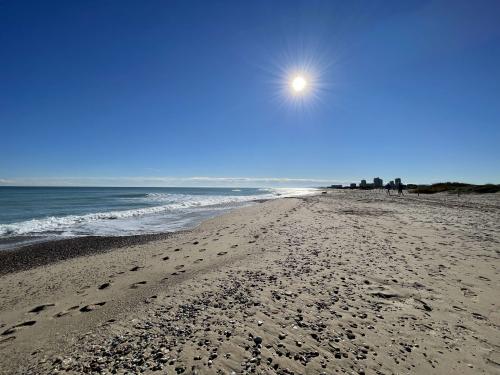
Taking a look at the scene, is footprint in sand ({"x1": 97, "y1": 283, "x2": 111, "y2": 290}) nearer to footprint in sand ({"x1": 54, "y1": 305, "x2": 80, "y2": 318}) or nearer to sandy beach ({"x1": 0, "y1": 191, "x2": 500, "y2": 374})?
sandy beach ({"x1": 0, "y1": 191, "x2": 500, "y2": 374})

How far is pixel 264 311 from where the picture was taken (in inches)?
216

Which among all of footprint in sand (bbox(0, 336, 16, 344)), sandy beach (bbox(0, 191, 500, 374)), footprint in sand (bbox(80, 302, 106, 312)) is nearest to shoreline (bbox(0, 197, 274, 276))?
sandy beach (bbox(0, 191, 500, 374))

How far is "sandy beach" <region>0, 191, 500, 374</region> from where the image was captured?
13.5 feet

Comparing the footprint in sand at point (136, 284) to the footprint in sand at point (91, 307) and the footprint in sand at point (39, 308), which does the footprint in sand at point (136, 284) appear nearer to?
the footprint in sand at point (91, 307)

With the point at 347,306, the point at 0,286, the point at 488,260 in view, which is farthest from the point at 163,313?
the point at 488,260

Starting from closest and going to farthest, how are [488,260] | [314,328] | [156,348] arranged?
1. [156,348]
2. [314,328]
3. [488,260]

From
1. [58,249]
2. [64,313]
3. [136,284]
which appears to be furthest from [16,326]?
[58,249]

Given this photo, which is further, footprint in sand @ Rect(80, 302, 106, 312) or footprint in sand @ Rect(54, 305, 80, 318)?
footprint in sand @ Rect(80, 302, 106, 312)

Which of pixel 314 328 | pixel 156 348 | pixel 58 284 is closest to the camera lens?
pixel 156 348

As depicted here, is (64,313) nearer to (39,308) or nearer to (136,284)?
(39,308)

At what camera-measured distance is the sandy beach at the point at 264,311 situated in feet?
13.5

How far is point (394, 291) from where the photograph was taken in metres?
6.50

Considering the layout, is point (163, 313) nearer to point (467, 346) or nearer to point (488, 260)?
point (467, 346)

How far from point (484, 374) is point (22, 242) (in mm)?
19952
